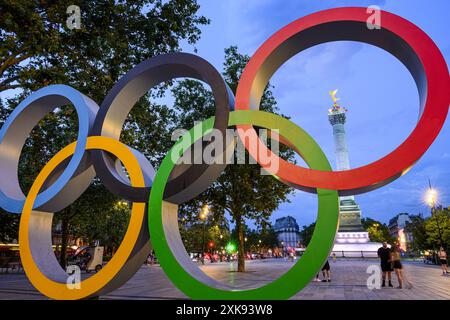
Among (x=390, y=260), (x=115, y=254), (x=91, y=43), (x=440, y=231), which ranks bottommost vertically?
(x=390, y=260)

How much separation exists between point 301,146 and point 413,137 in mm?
1973

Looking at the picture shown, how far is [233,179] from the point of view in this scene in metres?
23.6

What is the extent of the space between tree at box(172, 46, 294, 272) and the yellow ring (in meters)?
15.4

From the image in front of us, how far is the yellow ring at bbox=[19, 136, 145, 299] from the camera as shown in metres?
7.41

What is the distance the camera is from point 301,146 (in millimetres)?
6695

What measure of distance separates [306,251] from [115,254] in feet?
13.7

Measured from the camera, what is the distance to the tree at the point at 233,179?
2366cm

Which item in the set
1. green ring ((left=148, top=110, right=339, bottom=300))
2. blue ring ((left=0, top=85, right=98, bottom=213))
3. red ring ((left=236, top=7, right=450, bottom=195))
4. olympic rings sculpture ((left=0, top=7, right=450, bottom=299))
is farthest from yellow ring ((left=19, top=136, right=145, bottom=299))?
red ring ((left=236, top=7, right=450, bottom=195))

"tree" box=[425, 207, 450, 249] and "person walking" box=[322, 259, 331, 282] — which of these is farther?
"tree" box=[425, 207, 450, 249]

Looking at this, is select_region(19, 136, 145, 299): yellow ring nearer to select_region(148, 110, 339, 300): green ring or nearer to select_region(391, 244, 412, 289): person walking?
select_region(148, 110, 339, 300): green ring

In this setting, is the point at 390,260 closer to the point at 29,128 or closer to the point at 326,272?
the point at 326,272

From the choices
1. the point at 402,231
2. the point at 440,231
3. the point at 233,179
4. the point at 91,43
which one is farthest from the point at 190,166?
the point at 402,231

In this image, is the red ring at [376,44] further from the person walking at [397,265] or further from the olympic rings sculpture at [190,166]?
the person walking at [397,265]
